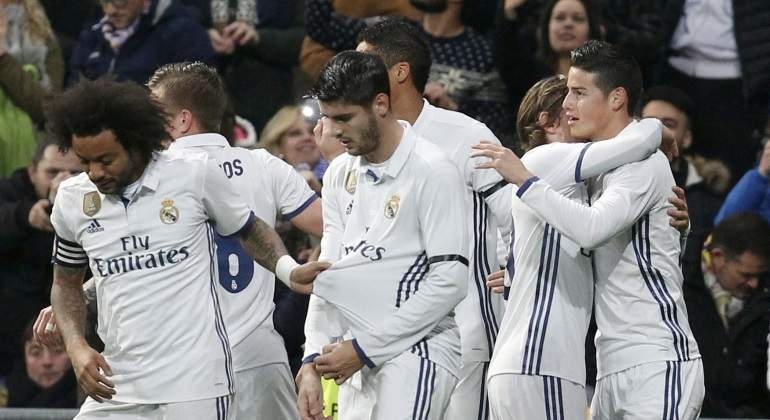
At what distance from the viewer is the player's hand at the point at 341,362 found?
6328 millimetres

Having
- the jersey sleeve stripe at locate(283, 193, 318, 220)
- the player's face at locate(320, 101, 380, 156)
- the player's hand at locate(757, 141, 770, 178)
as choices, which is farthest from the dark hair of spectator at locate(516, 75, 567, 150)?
the player's hand at locate(757, 141, 770, 178)

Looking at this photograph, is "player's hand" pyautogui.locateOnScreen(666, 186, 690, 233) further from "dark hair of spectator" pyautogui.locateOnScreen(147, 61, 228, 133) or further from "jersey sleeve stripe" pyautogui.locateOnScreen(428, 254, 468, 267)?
"dark hair of spectator" pyautogui.locateOnScreen(147, 61, 228, 133)

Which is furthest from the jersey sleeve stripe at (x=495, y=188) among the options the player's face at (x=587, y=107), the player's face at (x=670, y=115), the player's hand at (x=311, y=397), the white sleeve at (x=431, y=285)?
the player's face at (x=670, y=115)

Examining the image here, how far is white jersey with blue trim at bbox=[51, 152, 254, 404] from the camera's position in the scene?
6406mm

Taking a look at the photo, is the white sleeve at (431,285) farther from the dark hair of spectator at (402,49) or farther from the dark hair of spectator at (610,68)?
the dark hair of spectator at (402,49)

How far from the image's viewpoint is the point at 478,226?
720 centimetres

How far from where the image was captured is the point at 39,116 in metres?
11.3

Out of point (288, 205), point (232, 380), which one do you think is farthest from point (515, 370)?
point (288, 205)

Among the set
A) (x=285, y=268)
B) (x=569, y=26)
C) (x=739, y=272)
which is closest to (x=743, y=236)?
(x=739, y=272)

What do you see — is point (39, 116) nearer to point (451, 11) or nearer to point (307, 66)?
point (307, 66)

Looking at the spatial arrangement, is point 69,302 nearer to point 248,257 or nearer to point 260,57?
point 248,257

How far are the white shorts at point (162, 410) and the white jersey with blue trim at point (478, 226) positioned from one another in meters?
1.18

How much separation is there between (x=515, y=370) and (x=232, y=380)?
3.49ft

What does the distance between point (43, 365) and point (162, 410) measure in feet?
12.5
